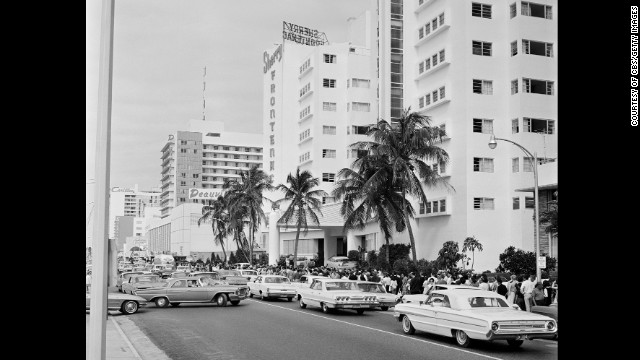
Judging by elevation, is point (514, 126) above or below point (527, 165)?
above

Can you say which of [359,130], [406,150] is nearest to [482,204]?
[406,150]

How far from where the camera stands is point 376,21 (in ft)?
217

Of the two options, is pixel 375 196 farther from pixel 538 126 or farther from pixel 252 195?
pixel 252 195

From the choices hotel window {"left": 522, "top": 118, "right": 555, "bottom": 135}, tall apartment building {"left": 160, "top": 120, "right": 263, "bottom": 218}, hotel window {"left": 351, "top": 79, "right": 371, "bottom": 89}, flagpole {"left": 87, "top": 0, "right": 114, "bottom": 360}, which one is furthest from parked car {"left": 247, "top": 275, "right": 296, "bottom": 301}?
tall apartment building {"left": 160, "top": 120, "right": 263, "bottom": 218}

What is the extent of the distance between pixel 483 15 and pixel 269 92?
50.3m

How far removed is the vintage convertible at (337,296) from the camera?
23.4 m

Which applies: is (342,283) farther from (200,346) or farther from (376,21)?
(376,21)

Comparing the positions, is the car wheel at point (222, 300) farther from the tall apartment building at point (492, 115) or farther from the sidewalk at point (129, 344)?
the tall apartment building at point (492, 115)

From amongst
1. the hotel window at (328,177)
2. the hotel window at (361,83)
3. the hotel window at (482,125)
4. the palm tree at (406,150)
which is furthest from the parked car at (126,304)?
the hotel window at (361,83)

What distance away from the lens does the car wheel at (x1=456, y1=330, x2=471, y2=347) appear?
15.0 metres

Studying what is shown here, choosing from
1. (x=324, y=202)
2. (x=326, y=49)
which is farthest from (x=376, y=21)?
(x=324, y=202)

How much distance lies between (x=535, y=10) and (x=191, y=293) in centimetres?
2959

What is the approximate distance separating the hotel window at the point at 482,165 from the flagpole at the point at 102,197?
41.7 metres

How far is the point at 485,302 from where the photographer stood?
1562 cm
